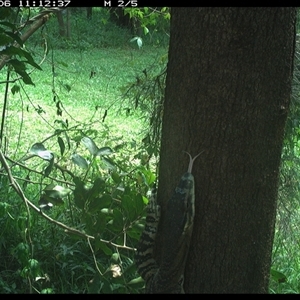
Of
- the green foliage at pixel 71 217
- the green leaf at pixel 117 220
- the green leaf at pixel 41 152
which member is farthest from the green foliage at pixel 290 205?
the green leaf at pixel 41 152

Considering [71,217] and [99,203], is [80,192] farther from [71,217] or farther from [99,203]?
[71,217]

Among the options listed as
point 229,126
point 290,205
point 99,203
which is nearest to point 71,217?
point 99,203

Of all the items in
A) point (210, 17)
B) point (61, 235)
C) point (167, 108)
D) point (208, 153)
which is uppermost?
point (210, 17)

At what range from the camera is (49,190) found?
7.30 ft

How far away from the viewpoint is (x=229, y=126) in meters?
1.74

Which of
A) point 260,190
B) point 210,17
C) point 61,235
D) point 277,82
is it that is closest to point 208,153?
point 260,190

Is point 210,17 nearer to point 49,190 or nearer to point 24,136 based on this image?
point 49,190

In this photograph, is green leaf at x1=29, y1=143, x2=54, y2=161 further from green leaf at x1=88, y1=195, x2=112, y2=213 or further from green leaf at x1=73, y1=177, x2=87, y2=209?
green leaf at x1=88, y1=195, x2=112, y2=213

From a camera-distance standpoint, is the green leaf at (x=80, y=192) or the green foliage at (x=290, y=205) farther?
the green foliage at (x=290, y=205)

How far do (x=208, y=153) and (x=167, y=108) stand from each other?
0.76ft

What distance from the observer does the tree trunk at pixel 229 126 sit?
1714 mm

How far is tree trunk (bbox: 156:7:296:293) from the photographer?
1.71m

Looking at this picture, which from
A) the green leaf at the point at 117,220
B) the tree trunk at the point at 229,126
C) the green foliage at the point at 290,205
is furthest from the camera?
the green foliage at the point at 290,205

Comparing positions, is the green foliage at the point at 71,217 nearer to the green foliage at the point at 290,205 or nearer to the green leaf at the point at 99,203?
the green leaf at the point at 99,203
